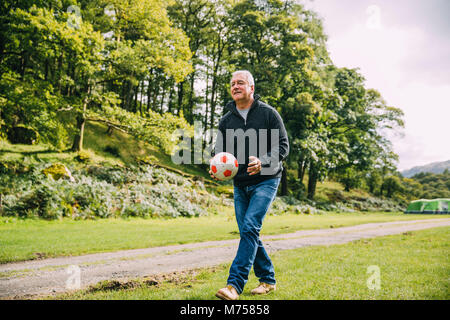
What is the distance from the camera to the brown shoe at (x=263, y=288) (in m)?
3.54

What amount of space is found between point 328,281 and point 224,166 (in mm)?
2169

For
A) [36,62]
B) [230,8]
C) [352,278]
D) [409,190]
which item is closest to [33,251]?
[352,278]

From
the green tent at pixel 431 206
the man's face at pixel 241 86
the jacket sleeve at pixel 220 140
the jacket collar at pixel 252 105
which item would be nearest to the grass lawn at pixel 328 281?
the jacket sleeve at pixel 220 140

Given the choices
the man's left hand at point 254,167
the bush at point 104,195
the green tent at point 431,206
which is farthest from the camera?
the green tent at point 431,206

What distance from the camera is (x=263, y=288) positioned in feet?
11.8

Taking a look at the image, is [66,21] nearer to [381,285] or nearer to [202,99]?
[381,285]

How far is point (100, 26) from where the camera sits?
18.0 m

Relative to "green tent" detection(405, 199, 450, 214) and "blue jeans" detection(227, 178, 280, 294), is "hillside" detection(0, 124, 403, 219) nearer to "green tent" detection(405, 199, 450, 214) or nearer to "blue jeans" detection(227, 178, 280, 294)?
"blue jeans" detection(227, 178, 280, 294)

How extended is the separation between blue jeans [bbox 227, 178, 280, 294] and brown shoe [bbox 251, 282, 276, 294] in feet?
0.16

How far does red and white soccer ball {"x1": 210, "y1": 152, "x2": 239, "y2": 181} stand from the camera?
3.72 m

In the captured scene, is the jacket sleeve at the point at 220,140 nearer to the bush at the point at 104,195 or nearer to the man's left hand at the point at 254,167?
the man's left hand at the point at 254,167

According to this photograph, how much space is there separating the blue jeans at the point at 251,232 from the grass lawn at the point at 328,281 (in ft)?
0.81

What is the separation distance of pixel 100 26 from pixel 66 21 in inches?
243

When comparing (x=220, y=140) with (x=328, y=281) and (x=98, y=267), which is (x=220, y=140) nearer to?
(x=328, y=281)
